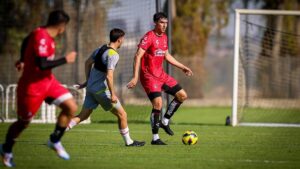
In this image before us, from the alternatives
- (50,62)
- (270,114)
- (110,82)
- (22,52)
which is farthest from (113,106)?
(270,114)

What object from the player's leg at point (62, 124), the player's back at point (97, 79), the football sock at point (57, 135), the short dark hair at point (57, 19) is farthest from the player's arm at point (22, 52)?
the player's back at point (97, 79)

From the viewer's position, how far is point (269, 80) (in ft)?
107

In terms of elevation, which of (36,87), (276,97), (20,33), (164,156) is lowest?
(276,97)

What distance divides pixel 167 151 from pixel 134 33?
925 cm

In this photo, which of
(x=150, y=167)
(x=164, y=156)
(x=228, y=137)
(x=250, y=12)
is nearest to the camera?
(x=150, y=167)

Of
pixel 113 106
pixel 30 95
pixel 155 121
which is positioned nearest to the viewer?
pixel 30 95

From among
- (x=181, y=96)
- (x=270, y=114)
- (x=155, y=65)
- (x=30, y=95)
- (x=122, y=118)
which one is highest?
(x=30, y=95)

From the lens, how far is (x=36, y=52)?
9570mm

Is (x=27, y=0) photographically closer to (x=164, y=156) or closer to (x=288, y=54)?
(x=288, y=54)

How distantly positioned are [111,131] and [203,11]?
80.0ft

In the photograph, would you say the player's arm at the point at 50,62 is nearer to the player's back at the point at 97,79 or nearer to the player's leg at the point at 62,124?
the player's leg at the point at 62,124

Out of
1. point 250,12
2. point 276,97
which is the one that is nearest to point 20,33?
point 276,97

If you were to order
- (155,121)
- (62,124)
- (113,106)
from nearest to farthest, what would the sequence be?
(62,124) < (113,106) < (155,121)

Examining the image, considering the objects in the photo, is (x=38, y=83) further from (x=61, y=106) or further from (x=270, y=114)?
(x=270, y=114)
